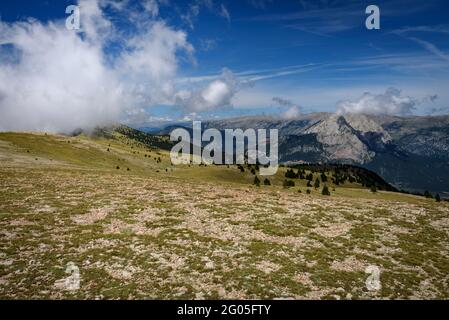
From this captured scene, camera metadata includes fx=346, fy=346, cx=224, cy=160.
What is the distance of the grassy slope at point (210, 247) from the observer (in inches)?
771

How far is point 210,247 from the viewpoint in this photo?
25.8 m

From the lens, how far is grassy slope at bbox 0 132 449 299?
19578 mm

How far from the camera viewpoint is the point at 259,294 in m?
18.9

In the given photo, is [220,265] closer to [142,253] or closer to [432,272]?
[142,253]

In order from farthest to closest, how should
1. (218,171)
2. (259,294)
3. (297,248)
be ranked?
(218,171) < (297,248) < (259,294)
